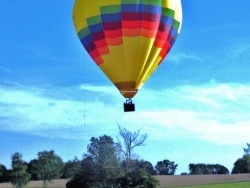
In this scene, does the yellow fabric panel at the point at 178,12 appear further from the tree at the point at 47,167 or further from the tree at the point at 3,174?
the tree at the point at 3,174

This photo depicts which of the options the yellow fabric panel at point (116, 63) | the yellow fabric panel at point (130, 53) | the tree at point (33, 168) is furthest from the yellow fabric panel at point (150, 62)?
the tree at point (33, 168)

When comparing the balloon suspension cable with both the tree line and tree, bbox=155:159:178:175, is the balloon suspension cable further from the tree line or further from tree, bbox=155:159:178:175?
tree, bbox=155:159:178:175

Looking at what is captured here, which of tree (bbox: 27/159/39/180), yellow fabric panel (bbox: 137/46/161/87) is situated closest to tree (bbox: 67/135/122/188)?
tree (bbox: 27/159/39/180)

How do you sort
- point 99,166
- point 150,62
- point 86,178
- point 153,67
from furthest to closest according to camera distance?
point 99,166, point 86,178, point 153,67, point 150,62

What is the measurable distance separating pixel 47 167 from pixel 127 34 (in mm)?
70925

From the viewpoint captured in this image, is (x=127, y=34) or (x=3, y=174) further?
(x=3, y=174)

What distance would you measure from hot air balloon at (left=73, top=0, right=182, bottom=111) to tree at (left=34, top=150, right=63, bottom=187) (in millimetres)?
67459

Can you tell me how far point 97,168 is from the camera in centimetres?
6656

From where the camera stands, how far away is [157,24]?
26.1 meters

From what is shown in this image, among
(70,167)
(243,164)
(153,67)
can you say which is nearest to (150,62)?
(153,67)

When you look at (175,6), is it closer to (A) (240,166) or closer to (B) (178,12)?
(B) (178,12)

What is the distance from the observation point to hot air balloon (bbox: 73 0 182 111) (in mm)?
25438

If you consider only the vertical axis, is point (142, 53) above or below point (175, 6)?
below

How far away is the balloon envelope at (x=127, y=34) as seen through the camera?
25438 mm
